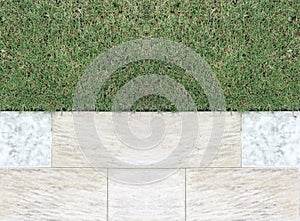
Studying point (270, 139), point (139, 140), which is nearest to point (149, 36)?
point (139, 140)

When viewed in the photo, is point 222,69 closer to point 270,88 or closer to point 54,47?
point 270,88

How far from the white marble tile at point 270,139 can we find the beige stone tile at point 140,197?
49cm

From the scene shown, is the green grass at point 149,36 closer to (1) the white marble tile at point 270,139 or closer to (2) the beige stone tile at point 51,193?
(1) the white marble tile at point 270,139

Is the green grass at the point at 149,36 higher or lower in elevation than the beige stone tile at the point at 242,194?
higher

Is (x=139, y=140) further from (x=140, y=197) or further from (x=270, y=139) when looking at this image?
(x=270, y=139)

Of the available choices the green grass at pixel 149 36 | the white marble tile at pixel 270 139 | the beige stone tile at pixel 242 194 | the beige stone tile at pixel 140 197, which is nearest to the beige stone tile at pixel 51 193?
the beige stone tile at pixel 140 197

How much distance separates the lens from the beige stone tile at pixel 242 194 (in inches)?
106

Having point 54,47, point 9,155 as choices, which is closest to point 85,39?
point 54,47

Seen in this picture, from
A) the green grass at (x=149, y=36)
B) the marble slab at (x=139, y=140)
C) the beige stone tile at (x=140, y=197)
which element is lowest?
the beige stone tile at (x=140, y=197)

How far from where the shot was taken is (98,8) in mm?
2689

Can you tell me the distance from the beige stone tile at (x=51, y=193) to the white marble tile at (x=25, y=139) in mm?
68

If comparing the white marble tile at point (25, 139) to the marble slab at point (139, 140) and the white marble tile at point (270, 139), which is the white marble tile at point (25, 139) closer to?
the marble slab at point (139, 140)

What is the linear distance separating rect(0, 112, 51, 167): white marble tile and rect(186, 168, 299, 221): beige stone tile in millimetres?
988

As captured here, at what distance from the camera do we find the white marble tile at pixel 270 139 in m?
2.69
